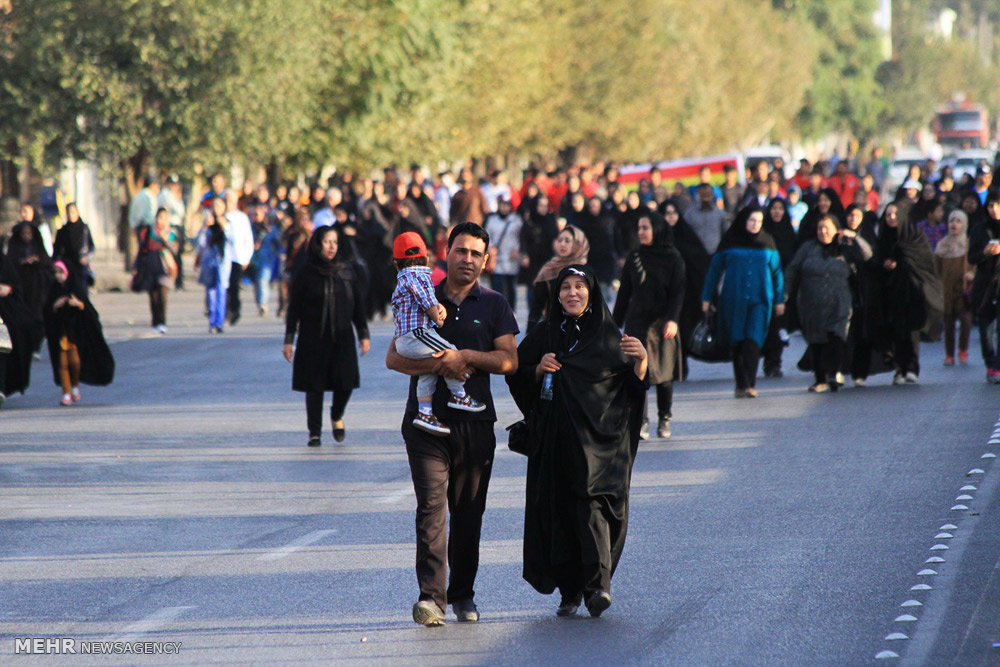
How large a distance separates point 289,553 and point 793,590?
253 centimetres

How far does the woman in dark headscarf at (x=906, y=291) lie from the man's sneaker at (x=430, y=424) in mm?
9857

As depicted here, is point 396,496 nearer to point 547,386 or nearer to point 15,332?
point 547,386

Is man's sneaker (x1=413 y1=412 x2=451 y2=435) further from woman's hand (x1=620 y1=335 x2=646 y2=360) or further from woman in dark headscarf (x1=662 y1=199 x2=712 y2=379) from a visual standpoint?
woman in dark headscarf (x1=662 y1=199 x2=712 y2=379)

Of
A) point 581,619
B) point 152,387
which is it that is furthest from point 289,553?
point 152,387

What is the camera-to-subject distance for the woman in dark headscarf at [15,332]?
15.7 meters

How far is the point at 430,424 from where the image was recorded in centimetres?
727

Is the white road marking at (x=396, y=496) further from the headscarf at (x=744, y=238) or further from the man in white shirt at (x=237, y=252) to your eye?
the man in white shirt at (x=237, y=252)

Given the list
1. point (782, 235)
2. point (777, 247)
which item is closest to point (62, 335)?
point (777, 247)

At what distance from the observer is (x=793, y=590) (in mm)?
7805

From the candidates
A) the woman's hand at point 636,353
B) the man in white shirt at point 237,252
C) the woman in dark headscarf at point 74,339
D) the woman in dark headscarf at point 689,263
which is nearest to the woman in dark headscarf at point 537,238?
the man in white shirt at point 237,252

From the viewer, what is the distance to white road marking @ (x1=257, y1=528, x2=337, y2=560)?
8.84 meters

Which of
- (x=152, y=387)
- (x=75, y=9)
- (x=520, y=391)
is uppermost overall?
(x=75, y=9)

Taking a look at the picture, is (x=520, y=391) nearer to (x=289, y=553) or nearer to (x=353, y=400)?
(x=289, y=553)

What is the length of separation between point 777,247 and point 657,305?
6.01 m
